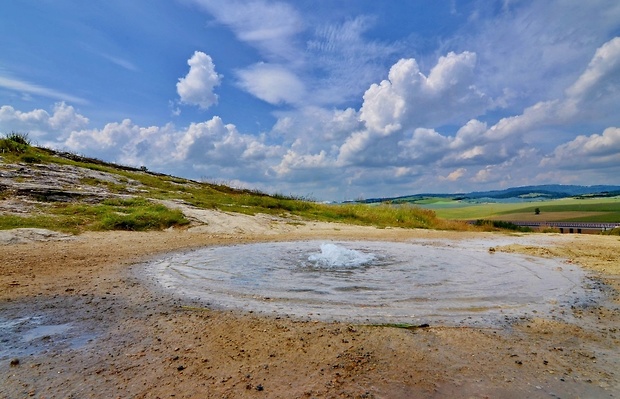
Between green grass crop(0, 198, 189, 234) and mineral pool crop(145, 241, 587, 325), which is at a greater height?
green grass crop(0, 198, 189, 234)

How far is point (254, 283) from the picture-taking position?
693 cm

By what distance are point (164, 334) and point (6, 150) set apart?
1039 inches

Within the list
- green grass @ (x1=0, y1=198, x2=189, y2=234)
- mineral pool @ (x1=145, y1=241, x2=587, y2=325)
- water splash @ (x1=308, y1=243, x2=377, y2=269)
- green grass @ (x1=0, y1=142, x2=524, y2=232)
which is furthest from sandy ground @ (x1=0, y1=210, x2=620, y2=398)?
green grass @ (x1=0, y1=142, x2=524, y2=232)

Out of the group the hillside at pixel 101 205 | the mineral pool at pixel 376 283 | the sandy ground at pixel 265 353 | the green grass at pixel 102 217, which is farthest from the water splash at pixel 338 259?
the green grass at pixel 102 217

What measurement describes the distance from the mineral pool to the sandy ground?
0.48 metres

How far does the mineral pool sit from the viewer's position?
5.22 m

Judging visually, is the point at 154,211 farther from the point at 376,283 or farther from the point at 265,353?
the point at 265,353

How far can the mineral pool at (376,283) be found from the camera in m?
5.22

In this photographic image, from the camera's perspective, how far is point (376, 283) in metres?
6.97

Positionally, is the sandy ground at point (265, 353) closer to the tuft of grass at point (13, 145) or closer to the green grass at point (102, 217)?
the green grass at point (102, 217)

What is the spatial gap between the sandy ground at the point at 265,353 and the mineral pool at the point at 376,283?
476mm

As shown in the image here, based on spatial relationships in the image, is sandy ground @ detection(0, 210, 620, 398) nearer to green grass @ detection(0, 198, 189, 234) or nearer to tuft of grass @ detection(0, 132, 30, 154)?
green grass @ detection(0, 198, 189, 234)

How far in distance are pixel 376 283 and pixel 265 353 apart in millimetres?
3656

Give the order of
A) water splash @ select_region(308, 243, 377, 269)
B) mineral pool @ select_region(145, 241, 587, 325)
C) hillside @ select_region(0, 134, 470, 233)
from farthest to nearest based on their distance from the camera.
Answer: hillside @ select_region(0, 134, 470, 233) < water splash @ select_region(308, 243, 377, 269) < mineral pool @ select_region(145, 241, 587, 325)
